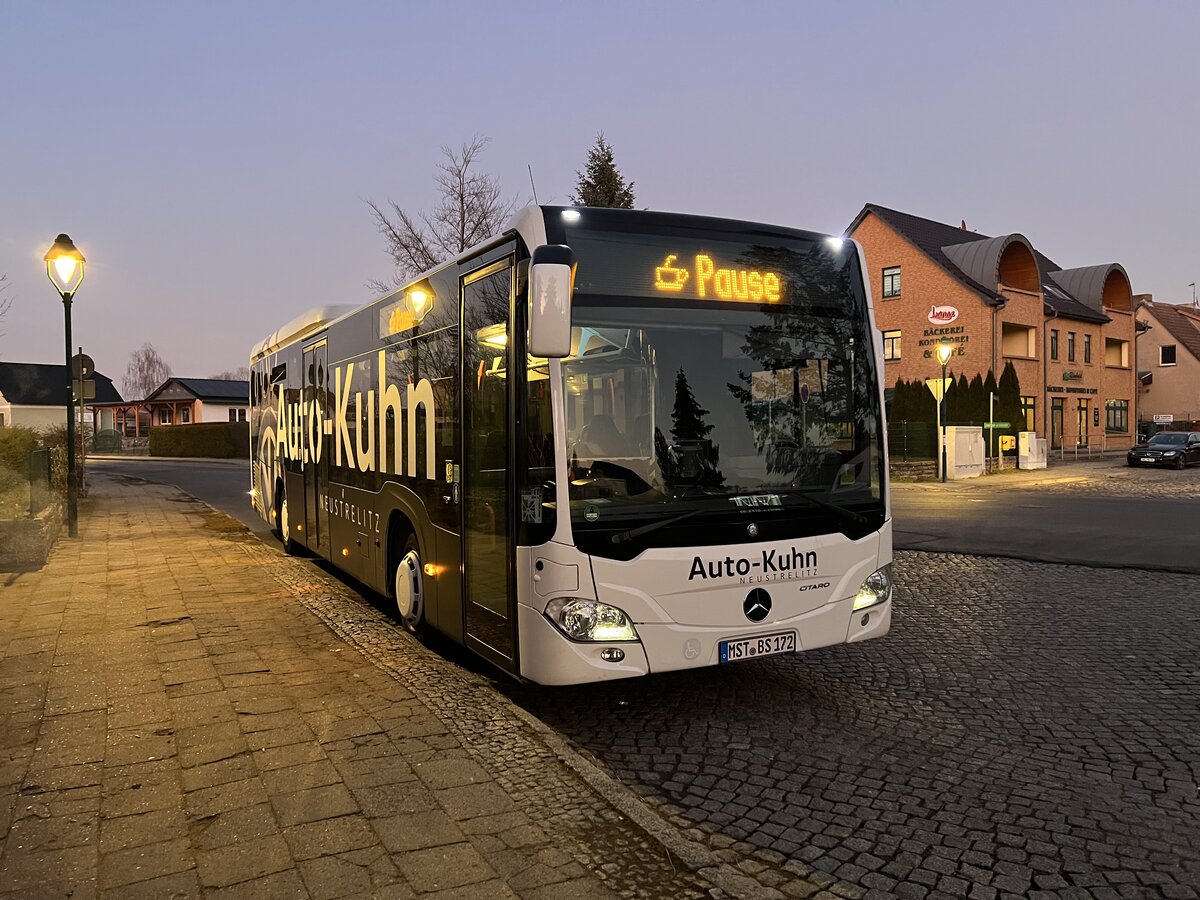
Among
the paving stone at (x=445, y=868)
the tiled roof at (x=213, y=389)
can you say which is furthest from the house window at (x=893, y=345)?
the tiled roof at (x=213, y=389)

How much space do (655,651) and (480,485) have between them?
4.96ft

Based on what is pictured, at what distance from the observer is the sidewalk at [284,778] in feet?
11.5

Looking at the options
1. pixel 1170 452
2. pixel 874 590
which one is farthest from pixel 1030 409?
pixel 874 590

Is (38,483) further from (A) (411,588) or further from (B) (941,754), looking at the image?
(B) (941,754)

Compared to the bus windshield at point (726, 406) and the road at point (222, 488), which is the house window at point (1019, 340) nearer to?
the road at point (222, 488)

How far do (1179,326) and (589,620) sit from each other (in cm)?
6798

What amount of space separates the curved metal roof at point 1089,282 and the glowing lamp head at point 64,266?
48.7m

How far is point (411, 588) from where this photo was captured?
704 centimetres

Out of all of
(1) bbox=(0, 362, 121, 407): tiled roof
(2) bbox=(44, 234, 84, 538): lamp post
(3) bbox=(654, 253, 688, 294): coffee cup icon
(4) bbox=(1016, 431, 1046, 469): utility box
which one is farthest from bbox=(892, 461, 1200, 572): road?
(1) bbox=(0, 362, 121, 407): tiled roof

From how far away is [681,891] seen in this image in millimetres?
3414

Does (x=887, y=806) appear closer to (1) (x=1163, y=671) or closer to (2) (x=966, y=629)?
(1) (x=1163, y=671)

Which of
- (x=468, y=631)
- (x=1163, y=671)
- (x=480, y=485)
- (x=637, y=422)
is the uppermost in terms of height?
(x=637, y=422)

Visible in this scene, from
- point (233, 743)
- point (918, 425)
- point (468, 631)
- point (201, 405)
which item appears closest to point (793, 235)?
point (468, 631)

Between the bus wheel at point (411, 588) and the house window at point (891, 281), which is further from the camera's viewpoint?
the house window at point (891, 281)
